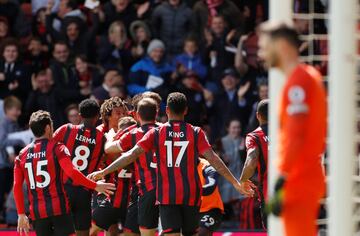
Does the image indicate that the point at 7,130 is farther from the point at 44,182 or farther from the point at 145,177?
the point at 44,182

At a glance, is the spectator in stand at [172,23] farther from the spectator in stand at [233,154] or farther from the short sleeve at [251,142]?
the short sleeve at [251,142]

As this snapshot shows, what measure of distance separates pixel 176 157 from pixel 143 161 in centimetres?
65

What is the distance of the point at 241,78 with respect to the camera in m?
16.5

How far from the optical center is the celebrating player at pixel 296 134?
7.24m

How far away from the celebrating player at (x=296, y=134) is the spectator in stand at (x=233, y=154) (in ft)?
27.7

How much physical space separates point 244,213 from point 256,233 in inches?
49.7

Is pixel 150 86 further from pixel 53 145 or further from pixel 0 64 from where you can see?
pixel 53 145

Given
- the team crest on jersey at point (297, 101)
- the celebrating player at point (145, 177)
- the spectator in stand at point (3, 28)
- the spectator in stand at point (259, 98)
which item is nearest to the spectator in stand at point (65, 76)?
the spectator in stand at point (3, 28)

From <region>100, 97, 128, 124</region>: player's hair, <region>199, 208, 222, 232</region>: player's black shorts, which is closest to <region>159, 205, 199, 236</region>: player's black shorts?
<region>199, 208, 222, 232</region>: player's black shorts

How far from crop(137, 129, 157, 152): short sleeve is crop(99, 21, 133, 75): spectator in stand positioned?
6361 millimetres

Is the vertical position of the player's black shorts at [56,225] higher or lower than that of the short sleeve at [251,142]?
lower

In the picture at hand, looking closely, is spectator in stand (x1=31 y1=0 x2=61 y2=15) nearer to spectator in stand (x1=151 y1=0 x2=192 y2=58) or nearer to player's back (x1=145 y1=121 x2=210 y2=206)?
spectator in stand (x1=151 y1=0 x2=192 y2=58)

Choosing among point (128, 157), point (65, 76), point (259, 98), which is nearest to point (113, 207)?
point (128, 157)

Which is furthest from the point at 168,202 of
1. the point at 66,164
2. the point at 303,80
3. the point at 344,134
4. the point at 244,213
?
the point at 244,213
